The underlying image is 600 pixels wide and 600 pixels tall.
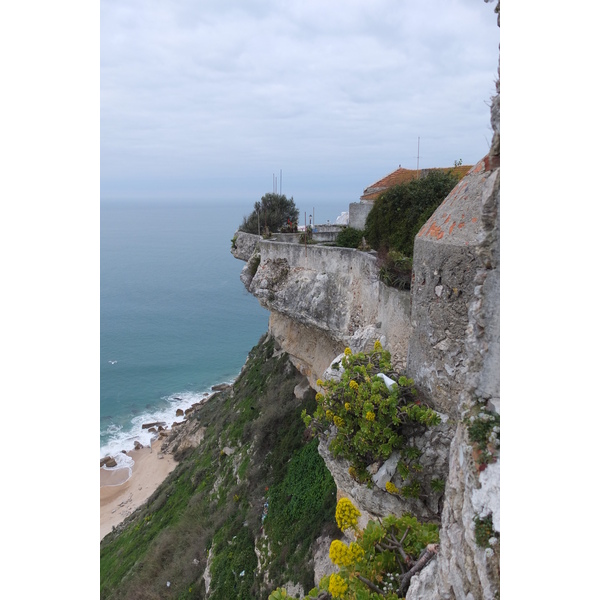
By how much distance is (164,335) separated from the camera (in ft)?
193

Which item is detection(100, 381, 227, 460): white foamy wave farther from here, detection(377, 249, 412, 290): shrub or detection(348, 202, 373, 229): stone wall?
detection(377, 249, 412, 290): shrub

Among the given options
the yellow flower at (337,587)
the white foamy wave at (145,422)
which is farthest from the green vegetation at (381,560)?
the white foamy wave at (145,422)

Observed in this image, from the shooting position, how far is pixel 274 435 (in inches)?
713

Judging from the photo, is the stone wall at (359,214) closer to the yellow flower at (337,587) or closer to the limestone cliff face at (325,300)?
the limestone cliff face at (325,300)

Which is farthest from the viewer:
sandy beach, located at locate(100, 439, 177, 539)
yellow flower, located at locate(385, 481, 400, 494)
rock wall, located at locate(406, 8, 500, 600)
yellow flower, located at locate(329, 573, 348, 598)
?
sandy beach, located at locate(100, 439, 177, 539)

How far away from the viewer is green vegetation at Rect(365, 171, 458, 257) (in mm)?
12008

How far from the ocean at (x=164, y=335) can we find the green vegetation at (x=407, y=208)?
95.4 ft

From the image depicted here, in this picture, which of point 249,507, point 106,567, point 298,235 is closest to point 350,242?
point 298,235

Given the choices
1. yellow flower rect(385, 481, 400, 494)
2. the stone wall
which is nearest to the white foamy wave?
the stone wall

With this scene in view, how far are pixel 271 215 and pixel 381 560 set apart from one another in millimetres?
20976

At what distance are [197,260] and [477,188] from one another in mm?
96142

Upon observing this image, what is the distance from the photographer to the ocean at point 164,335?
42688 millimetres

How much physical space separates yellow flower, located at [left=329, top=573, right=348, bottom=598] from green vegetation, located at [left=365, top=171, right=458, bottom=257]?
26.2ft

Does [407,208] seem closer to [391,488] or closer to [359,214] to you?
[359,214]
